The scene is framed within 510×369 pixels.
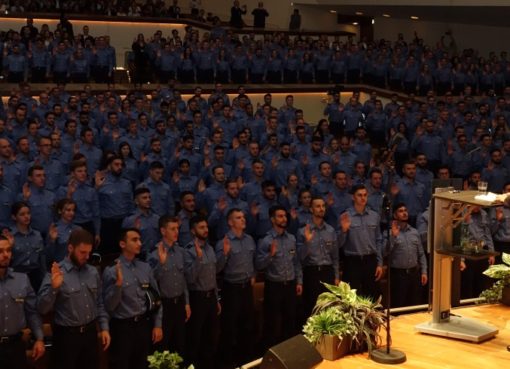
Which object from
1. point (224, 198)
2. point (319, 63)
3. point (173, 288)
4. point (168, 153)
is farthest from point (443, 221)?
point (319, 63)

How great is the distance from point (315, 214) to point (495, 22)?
48.8 feet

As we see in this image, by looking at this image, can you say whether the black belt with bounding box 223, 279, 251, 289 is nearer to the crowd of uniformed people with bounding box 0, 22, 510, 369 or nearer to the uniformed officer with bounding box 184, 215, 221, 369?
the crowd of uniformed people with bounding box 0, 22, 510, 369

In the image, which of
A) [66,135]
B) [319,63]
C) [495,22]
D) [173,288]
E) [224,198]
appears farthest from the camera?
[495,22]

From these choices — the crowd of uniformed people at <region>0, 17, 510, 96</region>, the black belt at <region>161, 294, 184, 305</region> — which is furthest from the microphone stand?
the crowd of uniformed people at <region>0, 17, 510, 96</region>

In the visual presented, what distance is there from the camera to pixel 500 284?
567 centimetres

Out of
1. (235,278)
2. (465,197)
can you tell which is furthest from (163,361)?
(235,278)

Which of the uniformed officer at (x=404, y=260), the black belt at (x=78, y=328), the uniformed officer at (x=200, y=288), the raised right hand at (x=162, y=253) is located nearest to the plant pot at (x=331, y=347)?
the black belt at (x=78, y=328)

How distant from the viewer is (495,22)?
21.3 meters

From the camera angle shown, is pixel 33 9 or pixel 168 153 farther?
pixel 33 9

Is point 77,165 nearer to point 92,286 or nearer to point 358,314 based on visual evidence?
point 92,286

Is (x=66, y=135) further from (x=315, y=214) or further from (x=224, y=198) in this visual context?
(x=315, y=214)

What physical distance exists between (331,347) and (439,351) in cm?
60

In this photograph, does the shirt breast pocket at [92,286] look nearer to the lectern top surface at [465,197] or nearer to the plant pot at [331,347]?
the plant pot at [331,347]

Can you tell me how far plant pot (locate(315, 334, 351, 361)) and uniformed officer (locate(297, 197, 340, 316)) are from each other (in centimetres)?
310
